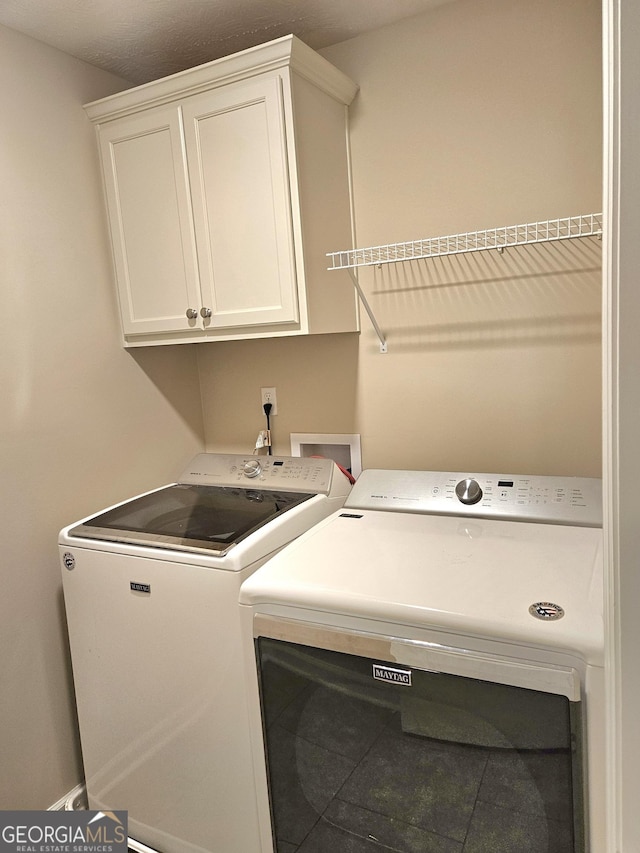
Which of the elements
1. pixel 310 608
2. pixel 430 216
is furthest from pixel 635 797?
pixel 430 216

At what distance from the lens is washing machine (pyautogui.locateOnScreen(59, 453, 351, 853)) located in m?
1.55

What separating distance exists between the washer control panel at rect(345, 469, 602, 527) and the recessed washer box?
0.84 feet

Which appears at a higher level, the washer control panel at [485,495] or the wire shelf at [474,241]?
the wire shelf at [474,241]

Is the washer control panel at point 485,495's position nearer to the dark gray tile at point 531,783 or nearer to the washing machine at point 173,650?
the washing machine at point 173,650

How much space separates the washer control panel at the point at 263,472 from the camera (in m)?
1.98

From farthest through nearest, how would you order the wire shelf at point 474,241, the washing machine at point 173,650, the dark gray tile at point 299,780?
the wire shelf at point 474,241 → the washing machine at point 173,650 → the dark gray tile at point 299,780

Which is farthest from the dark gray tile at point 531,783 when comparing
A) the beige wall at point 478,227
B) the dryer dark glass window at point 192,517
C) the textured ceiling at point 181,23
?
the textured ceiling at point 181,23

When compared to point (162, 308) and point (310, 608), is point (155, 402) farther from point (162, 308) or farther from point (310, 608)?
point (310, 608)

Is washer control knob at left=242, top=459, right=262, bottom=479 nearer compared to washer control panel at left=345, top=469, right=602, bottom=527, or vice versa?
washer control panel at left=345, top=469, right=602, bottom=527

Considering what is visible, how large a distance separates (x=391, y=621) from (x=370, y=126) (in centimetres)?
152

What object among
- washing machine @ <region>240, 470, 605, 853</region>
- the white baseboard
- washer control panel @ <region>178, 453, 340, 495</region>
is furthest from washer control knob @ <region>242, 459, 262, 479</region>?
the white baseboard

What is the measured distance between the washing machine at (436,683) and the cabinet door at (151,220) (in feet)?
2.96

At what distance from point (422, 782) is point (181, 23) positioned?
205 cm

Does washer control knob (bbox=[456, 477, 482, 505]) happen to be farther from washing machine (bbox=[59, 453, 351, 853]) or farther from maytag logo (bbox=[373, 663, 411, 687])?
maytag logo (bbox=[373, 663, 411, 687])
